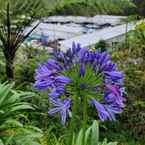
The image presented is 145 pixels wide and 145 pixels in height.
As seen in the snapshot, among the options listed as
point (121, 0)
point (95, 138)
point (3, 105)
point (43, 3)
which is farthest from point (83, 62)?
point (121, 0)

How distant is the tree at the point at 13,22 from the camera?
6.21m

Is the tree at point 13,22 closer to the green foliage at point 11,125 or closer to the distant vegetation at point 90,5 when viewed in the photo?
the distant vegetation at point 90,5

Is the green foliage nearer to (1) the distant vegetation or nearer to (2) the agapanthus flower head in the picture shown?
(2) the agapanthus flower head

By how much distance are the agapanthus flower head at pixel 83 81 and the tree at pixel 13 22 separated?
335cm

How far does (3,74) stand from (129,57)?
1.67m

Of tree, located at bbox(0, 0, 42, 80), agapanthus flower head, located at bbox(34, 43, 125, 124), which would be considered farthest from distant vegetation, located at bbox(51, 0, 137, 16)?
agapanthus flower head, located at bbox(34, 43, 125, 124)

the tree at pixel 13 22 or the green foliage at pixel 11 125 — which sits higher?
the tree at pixel 13 22

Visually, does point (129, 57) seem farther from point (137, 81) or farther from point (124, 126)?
point (124, 126)

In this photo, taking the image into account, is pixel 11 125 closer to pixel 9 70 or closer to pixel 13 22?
pixel 9 70

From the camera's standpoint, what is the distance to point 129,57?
6711 mm

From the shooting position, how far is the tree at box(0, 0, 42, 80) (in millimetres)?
6207

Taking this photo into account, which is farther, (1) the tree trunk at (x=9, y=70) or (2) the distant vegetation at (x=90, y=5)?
(2) the distant vegetation at (x=90, y=5)

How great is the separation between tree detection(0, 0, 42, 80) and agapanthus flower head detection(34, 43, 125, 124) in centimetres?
335

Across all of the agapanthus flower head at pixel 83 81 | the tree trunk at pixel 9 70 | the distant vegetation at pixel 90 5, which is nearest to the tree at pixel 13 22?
the tree trunk at pixel 9 70
